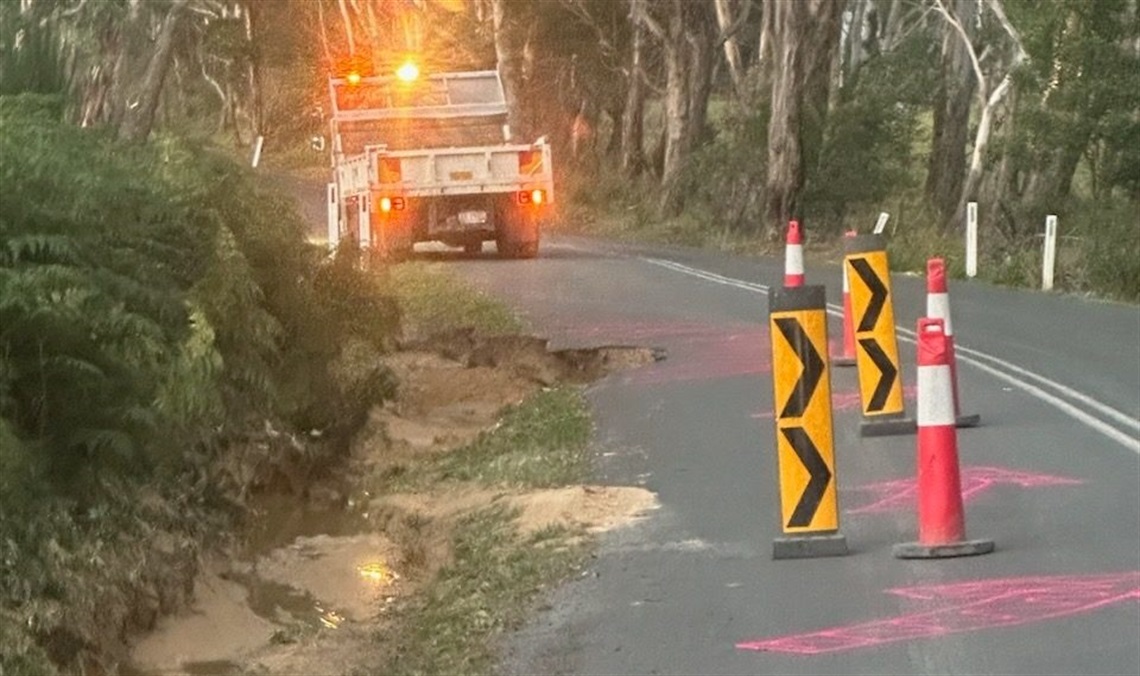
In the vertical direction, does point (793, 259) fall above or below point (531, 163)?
below

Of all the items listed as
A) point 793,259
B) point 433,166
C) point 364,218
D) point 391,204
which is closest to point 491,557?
point 793,259

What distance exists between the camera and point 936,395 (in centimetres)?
880

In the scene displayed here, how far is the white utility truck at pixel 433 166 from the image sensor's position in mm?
30219

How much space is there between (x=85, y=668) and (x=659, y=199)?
37722mm

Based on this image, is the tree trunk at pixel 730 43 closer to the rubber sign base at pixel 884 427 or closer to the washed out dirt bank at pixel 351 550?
the washed out dirt bank at pixel 351 550

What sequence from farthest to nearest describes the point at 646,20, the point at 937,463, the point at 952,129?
the point at 646,20 < the point at 952,129 < the point at 937,463

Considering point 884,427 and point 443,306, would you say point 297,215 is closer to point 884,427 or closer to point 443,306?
point 884,427

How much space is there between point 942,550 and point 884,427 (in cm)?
329

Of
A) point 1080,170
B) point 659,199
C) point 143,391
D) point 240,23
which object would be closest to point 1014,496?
point 143,391

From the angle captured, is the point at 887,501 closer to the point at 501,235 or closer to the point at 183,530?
the point at 183,530

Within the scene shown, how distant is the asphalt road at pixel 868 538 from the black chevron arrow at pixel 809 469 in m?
0.26

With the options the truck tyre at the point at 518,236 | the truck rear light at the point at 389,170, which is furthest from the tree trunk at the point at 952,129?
the truck rear light at the point at 389,170

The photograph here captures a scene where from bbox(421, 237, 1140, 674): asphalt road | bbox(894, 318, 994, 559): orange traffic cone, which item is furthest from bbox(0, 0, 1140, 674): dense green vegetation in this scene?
bbox(894, 318, 994, 559): orange traffic cone

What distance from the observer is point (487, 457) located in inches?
556
